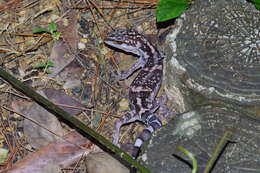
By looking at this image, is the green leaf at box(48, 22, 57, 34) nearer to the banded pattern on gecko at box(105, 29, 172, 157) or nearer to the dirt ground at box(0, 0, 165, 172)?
the dirt ground at box(0, 0, 165, 172)

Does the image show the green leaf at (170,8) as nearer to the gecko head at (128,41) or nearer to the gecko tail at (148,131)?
the gecko head at (128,41)

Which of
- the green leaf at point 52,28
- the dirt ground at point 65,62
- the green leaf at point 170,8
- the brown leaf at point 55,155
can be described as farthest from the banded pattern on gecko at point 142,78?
the green leaf at point 170,8

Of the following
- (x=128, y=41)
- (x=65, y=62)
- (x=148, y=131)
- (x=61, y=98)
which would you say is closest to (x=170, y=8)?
(x=128, y=41)

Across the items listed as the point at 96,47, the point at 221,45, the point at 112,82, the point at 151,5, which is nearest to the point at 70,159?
Answer: the point at 112,82

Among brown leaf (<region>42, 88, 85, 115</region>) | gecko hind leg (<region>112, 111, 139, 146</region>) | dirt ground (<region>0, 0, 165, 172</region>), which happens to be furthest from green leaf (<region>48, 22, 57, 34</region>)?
gecko hind leg (<region>112, 111, 139, 146</region>)

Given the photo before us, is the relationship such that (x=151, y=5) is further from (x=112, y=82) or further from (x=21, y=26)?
(x=21, y=26)
